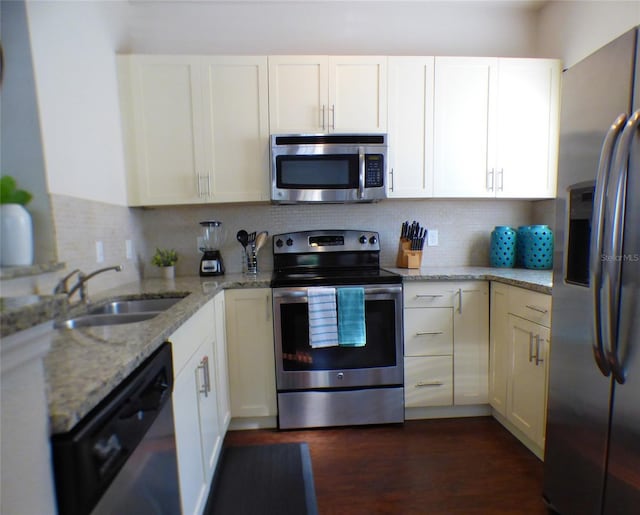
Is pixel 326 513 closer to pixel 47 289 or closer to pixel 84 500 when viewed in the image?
pixel 84 500

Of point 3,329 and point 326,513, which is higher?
point 3,329

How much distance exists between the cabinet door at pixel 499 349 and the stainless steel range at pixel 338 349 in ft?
1.87

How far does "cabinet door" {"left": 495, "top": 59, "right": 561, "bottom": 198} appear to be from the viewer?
2236mm

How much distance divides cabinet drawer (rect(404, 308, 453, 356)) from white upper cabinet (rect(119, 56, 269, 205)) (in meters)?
1.23

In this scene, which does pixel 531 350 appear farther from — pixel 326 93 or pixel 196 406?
pixel 326 93

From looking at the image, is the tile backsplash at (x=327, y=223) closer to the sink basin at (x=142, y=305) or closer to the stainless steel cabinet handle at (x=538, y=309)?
the sink basin at (x=142, y=305)

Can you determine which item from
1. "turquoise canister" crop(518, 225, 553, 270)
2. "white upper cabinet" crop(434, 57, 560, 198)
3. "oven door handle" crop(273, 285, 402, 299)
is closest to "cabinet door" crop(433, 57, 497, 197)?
"white upper cabinet" crop(434, 57, 560, 198)

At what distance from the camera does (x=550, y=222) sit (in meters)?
2.47

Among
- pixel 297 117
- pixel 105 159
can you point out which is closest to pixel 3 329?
pixel 105 159

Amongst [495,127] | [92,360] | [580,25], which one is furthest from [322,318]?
[580,25]

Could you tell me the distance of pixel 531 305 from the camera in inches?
66.6

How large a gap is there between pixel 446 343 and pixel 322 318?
0.81 m

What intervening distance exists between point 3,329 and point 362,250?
2203 mm

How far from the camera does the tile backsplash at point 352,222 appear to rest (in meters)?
2.46
